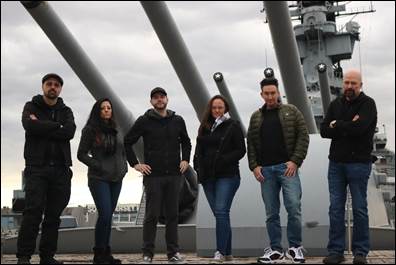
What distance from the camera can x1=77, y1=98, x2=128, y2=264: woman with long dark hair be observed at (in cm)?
450

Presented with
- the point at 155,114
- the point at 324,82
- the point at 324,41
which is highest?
the point at 324,41

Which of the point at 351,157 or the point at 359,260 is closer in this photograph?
the point at 359,260

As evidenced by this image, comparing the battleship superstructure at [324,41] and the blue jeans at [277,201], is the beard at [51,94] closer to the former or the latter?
the blue jeans at [277,201]

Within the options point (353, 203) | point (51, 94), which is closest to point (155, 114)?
point (51, 94)

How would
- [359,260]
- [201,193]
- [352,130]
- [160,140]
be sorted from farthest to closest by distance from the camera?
[201,193] → [160,140] → [352,130] → [359,260]

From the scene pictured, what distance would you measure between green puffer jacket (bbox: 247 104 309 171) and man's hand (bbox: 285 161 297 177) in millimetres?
26

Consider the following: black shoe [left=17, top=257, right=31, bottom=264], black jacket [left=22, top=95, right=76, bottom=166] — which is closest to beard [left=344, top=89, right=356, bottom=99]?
black jacket [left=22, top=95, right=76, bottom=166]

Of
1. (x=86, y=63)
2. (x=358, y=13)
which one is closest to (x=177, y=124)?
(x=86, y=63)

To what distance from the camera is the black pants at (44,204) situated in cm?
417

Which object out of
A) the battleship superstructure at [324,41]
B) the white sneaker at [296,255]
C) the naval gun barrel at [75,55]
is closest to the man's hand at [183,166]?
the white sneaker at [296,255]

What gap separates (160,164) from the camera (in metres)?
4.56

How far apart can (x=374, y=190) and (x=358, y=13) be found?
23137 mm

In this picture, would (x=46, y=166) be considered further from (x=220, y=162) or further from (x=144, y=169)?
(x=220, y=162)

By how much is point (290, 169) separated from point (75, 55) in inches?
131
